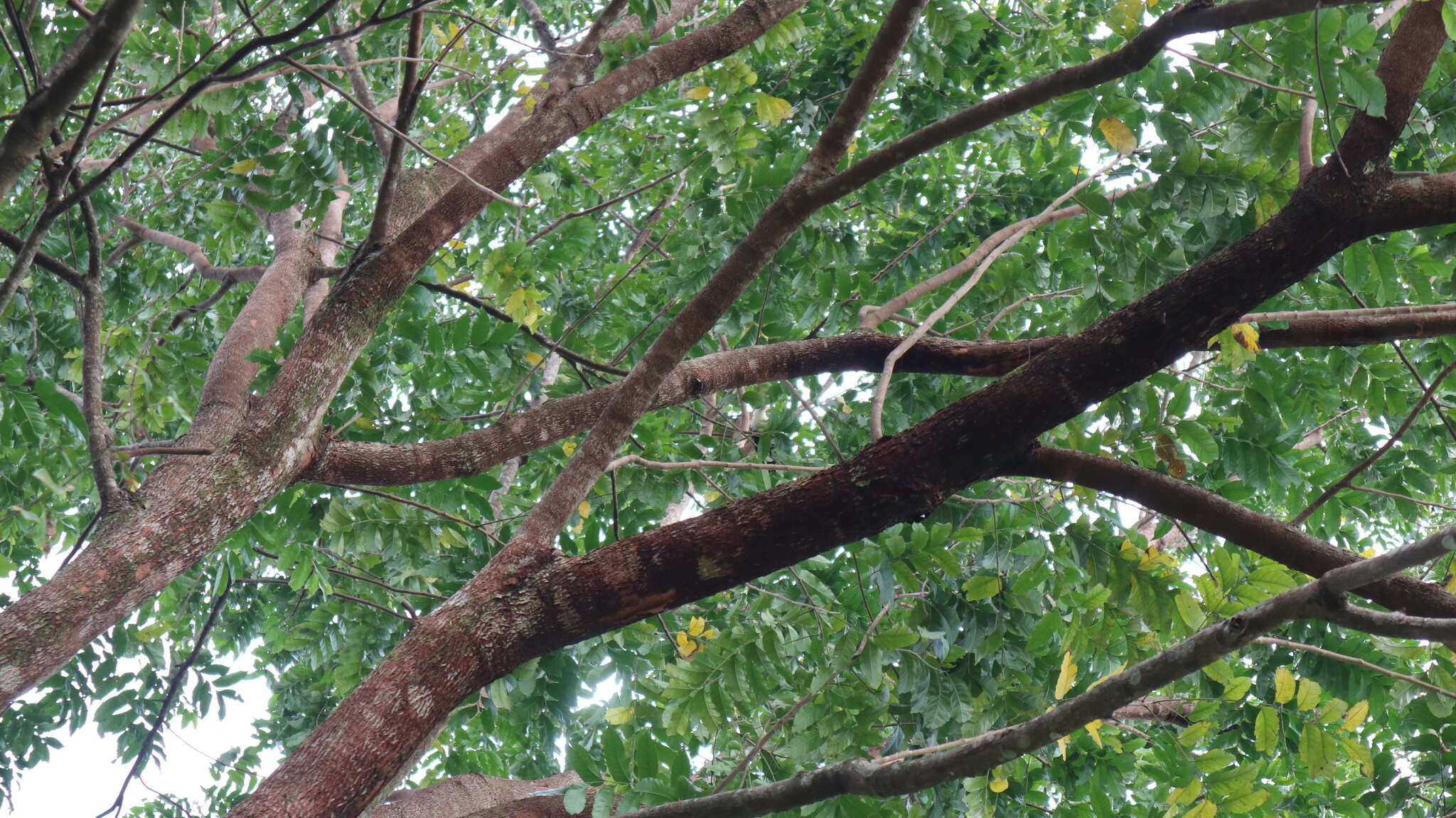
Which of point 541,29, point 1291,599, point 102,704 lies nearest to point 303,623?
point 102,704

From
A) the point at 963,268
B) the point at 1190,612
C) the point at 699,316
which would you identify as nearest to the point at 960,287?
the point at 963,268

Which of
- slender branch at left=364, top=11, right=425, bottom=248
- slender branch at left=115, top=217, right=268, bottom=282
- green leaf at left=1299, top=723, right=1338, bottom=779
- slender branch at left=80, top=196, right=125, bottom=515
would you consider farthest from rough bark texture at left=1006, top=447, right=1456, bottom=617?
slender branch at left=115, top=217, right=268, bottom=282

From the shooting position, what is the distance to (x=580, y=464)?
2281mm

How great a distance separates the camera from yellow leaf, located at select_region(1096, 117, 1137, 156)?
7.84ft

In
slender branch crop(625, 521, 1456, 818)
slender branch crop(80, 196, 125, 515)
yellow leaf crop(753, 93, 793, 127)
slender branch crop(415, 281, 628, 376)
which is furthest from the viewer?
slender branch crop(415, 281, 628, 376)

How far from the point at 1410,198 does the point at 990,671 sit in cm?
170

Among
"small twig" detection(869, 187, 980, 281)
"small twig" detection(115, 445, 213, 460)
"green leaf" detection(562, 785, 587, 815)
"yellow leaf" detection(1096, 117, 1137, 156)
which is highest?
"small twig" detection(869, 187, 980, 281)

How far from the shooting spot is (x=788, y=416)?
3.64 meters

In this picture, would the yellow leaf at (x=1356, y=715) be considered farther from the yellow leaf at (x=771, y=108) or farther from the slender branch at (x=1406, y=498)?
the yellow leaf at (x=771, y=108)

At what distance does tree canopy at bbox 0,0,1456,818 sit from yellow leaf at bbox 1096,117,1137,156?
0.08 m

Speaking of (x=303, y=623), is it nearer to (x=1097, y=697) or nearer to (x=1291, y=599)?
(x=1097, y=697)

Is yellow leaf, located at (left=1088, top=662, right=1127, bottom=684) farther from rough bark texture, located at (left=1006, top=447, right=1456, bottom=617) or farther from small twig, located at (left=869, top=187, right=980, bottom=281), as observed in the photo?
small twig, located at (left=869, top=187, right=980, bottom=281)

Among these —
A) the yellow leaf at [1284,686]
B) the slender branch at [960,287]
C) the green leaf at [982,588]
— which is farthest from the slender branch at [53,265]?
the yellow leaf at [1284,686]

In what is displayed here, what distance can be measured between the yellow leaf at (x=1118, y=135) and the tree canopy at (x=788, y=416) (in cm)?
8
